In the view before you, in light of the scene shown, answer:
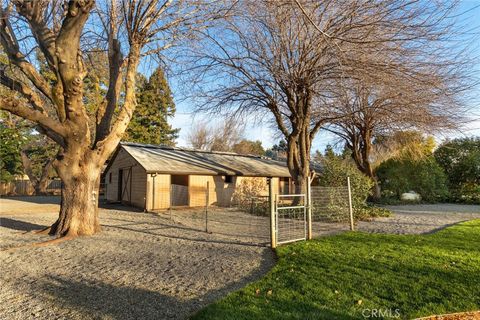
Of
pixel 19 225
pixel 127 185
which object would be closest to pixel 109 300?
pixel 19 225

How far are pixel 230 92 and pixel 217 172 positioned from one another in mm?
6444

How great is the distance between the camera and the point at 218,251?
7.06 meters

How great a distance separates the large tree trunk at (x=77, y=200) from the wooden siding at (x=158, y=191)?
24.0 ft

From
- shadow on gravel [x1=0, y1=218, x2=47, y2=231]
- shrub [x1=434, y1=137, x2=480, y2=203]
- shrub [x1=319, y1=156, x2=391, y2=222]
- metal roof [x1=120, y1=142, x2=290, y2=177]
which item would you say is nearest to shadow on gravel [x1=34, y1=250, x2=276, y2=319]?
shadow on gravel [x1=0, y1=218, x2=47, y2=231]

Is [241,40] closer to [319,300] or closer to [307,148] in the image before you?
[307,148]

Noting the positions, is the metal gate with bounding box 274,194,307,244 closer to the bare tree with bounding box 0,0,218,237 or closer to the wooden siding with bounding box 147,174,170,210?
the bare tree with bounding box 0,0,218,237

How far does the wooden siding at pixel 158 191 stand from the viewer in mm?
16223

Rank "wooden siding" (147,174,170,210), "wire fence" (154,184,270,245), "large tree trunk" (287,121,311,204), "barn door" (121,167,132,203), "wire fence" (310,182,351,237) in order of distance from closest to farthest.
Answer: "wire fence" (154,184,270,245) < "wire fence" (310,182,351,237) < "large tree trunk" (287,121,311,204) < "wooden siding" (147,174,170,210) < "barn door" (121,167,132,203)

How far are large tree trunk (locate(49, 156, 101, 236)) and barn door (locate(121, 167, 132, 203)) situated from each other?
10112 mm

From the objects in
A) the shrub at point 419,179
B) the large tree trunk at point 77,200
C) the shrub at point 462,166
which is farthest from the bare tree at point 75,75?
the shrub at point 462,166

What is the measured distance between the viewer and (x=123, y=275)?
527 centimetres

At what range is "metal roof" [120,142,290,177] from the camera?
1705 cm

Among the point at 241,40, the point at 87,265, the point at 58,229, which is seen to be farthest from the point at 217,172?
the point at 87,265

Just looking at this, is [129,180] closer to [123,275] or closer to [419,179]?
[123,275]
